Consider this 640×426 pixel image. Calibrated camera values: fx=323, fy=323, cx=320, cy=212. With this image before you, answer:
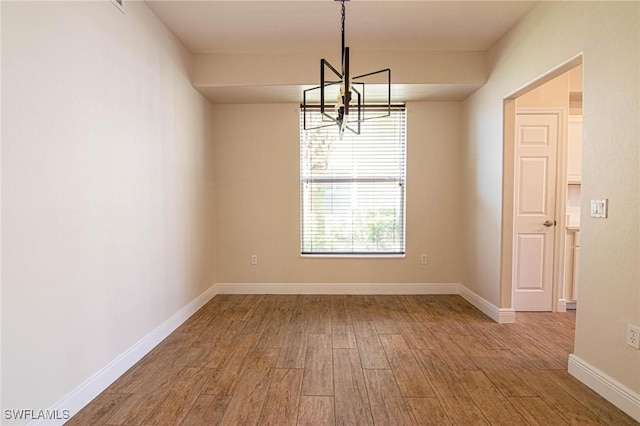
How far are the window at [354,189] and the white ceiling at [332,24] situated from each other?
1.10 meters

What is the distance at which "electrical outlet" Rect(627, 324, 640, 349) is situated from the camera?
176 centimetres

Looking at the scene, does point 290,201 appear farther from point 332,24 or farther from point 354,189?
point 332,24

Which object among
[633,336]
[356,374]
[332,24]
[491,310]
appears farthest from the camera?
[491,310]

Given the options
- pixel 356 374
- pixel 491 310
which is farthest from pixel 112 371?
pixel 491 310

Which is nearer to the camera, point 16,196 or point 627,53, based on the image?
point 16,196

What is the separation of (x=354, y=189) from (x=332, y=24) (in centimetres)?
194

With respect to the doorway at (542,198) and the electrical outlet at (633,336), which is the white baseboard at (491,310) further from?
the electrical outlet at (633,336)

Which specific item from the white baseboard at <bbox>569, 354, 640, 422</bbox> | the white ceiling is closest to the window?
the white ceiling

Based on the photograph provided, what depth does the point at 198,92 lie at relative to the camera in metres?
3.64

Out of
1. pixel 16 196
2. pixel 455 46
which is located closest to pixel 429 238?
pixel 455 46

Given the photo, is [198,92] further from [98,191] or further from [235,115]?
[98,191]

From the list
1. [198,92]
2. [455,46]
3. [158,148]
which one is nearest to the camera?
[158,148]

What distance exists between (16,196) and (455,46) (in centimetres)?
374

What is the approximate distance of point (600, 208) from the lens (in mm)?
1989
